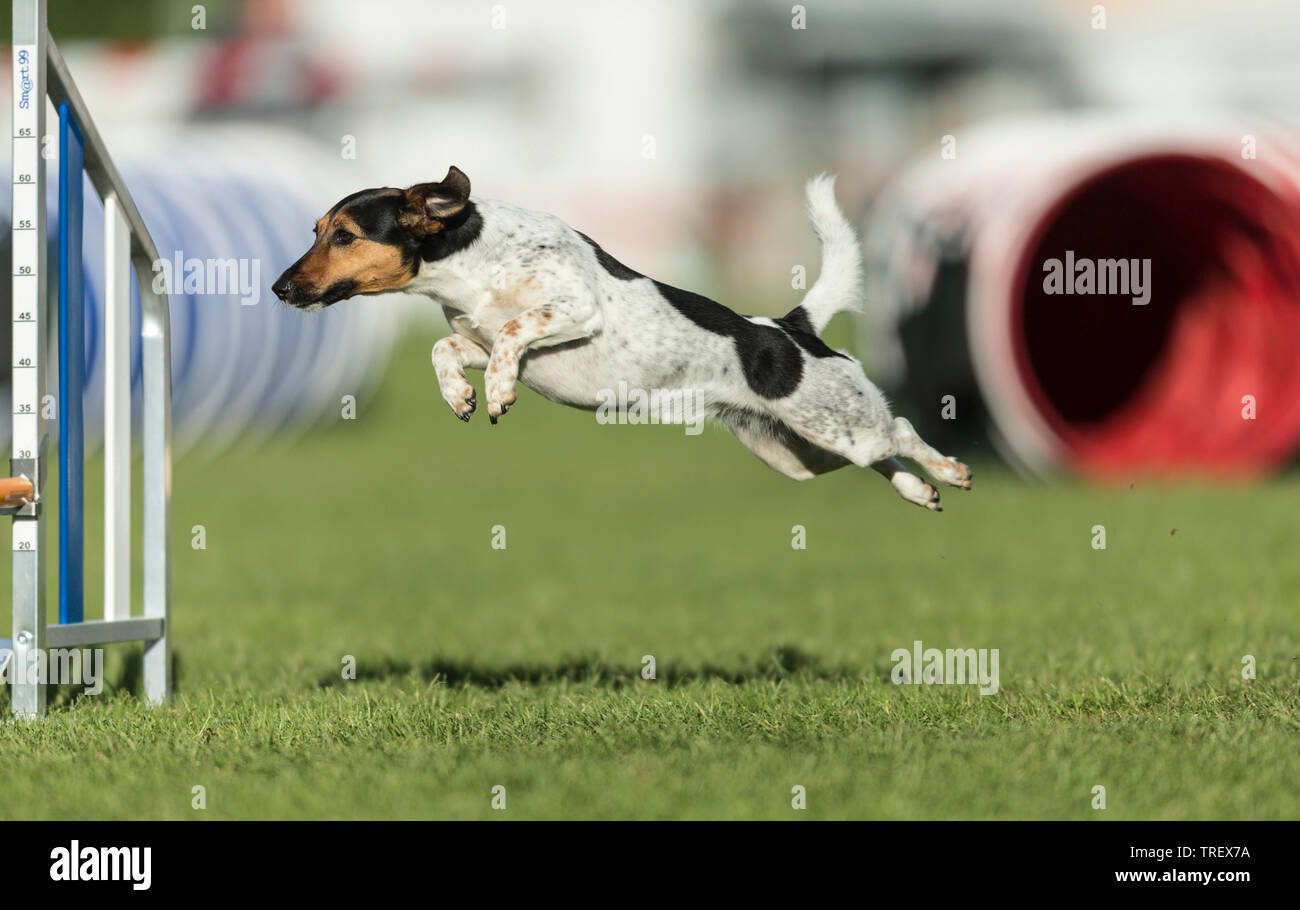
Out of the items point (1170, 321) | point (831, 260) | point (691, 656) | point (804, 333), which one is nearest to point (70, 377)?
point (804, 333)

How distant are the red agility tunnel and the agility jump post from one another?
783cm

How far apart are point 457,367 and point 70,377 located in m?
1.56

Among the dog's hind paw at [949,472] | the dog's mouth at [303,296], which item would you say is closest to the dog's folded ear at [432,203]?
the dog's mouth at [303,296]

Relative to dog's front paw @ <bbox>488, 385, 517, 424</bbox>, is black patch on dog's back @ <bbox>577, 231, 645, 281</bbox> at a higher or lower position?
higher

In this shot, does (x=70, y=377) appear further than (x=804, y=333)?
Yes

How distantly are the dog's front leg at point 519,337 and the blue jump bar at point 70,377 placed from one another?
1.67m

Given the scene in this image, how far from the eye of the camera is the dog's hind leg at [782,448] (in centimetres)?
531

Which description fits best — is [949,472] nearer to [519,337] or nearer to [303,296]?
[519,337]

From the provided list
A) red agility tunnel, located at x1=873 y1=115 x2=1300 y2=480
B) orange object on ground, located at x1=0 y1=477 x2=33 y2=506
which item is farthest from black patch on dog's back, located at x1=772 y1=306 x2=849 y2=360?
red agility tunnel, located at x1=873 y1=115 x2=1300 y2=480

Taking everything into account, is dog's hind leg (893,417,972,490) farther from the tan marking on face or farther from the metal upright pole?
the metal upright pole

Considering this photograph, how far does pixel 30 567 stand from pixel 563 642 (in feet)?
10.6

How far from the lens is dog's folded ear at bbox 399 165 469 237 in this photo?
4.61m

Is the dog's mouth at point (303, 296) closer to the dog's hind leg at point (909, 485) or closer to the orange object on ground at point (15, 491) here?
the orange object on ground at point (15, 491)

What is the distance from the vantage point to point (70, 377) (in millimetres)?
5488
